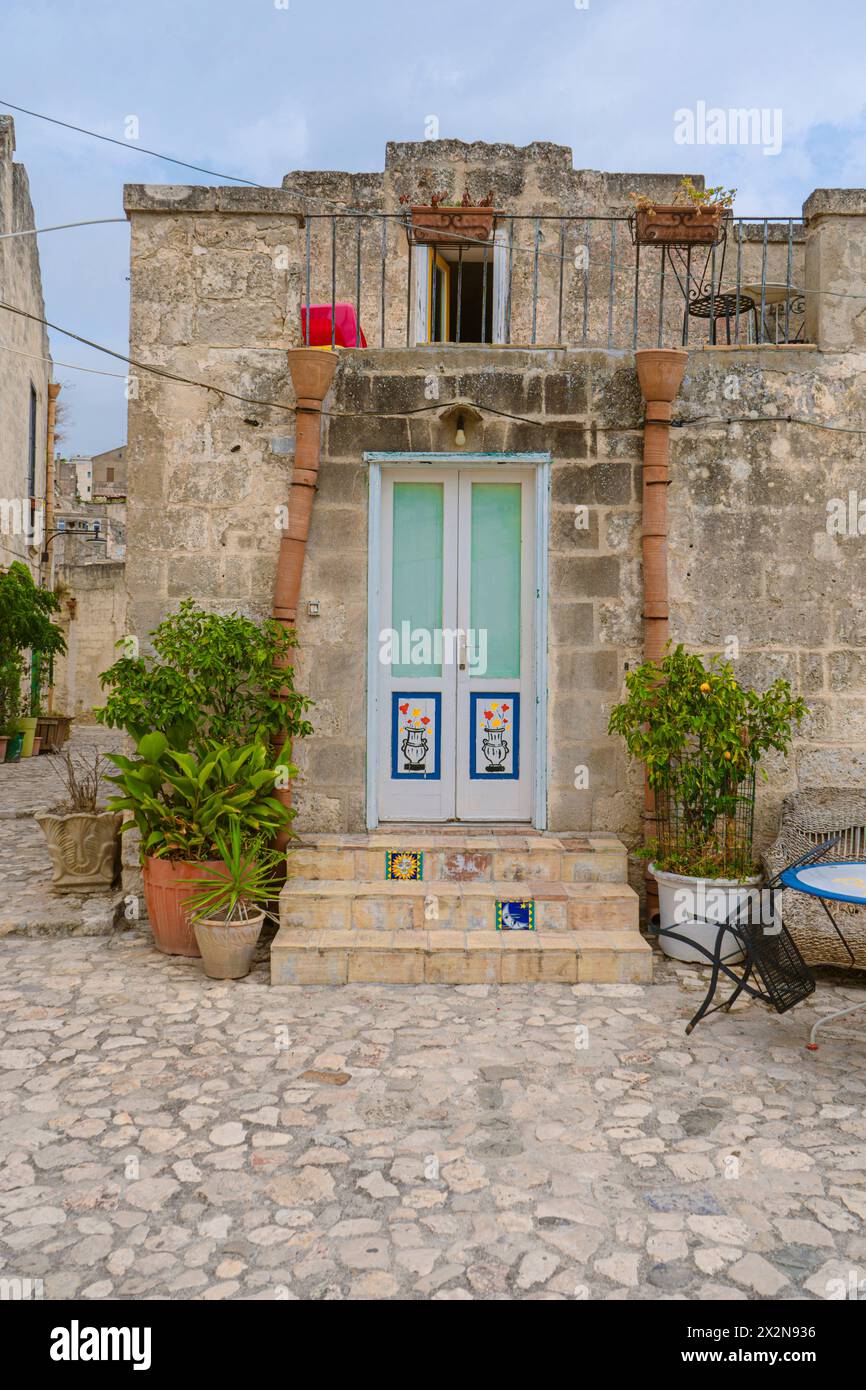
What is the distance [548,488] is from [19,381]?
12.0 m

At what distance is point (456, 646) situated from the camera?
608 centimetres

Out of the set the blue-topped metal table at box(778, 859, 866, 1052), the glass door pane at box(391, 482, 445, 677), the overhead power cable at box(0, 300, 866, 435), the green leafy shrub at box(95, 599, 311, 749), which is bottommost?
the blue-topped metal table at box(778, 859, 866, 1052)

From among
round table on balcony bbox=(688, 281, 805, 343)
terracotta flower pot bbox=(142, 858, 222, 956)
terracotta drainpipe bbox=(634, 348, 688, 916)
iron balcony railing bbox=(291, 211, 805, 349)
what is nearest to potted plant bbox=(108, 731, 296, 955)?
terracotta flower pot bbox=(142, 858, 222, 956)

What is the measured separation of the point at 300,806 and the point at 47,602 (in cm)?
933

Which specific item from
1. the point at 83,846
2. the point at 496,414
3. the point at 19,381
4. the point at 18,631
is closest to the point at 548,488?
the point at 496,414

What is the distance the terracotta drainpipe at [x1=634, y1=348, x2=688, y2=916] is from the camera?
5.77 meters

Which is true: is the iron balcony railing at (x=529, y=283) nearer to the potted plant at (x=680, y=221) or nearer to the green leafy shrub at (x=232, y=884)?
the potted plant at (x=680, y=221)

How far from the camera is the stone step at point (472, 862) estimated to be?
5602mm

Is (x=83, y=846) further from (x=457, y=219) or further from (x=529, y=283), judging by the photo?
(x=529, y=283)

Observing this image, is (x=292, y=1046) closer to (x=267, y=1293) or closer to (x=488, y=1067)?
(x=488, y=1067)

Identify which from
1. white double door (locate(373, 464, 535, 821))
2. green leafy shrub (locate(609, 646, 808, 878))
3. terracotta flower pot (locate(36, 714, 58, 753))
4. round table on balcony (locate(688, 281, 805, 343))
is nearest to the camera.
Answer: green leafy shrub (locate(609, 646, 808, 878))

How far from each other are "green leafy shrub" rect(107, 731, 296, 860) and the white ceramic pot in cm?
220

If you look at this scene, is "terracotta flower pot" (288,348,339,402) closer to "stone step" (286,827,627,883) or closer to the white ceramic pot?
"stone step" (286,827,627,883)

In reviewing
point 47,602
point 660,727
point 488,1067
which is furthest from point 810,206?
point 47,602
